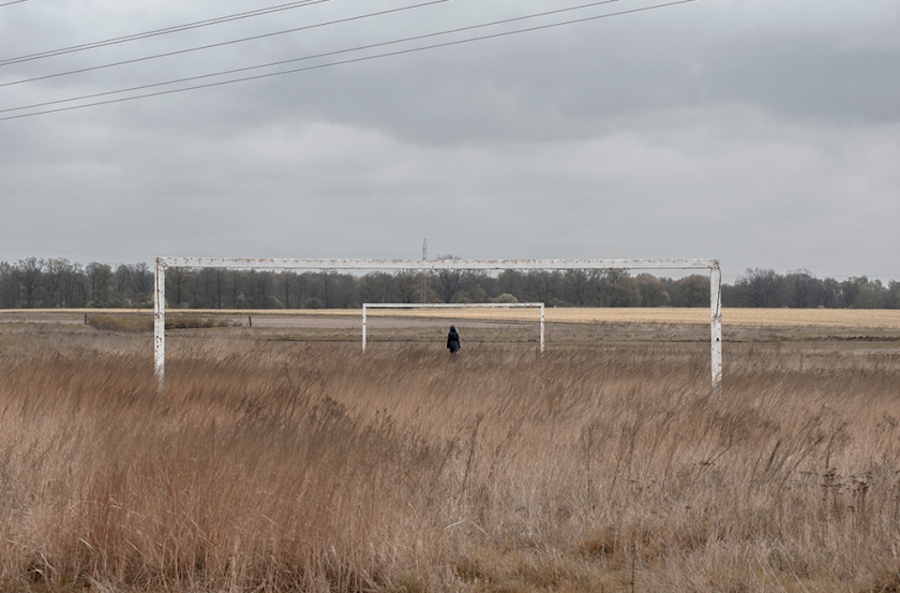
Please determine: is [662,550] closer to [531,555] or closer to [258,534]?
[531,555]

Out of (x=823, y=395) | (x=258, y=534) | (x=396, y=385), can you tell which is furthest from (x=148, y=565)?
(x=823, y=395)

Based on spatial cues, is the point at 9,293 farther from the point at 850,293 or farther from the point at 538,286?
the point at 850,293

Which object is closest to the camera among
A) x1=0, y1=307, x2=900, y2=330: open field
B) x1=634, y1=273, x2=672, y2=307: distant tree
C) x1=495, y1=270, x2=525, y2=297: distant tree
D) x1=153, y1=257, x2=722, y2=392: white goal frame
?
x1=153, y1=257, x2=722, y2=392: white goal frame

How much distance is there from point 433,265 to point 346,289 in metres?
84.5

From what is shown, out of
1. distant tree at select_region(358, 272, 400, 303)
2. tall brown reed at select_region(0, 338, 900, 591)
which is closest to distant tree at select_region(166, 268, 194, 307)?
distant tree at select_region(358, 272, 400, 303)

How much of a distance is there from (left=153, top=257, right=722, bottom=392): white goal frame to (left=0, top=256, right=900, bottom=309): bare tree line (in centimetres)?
6924

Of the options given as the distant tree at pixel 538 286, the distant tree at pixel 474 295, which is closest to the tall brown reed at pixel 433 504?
the distant tree at pixel 474 295

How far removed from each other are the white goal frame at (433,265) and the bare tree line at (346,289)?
69.2m

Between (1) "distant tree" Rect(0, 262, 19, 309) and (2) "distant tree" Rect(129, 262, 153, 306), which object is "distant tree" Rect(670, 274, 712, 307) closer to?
(2) "distant tree" Rect(129, 262, 153, 306)

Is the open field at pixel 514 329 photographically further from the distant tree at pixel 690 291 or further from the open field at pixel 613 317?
the distant tree at pixel 690 291

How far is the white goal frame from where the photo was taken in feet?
29.1

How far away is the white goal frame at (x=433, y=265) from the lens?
29.1 feet

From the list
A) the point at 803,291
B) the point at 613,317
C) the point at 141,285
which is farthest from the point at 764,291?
the point at 141,285

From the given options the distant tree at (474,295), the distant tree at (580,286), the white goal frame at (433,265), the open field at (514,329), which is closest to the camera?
the white goal frame at (433,265)
